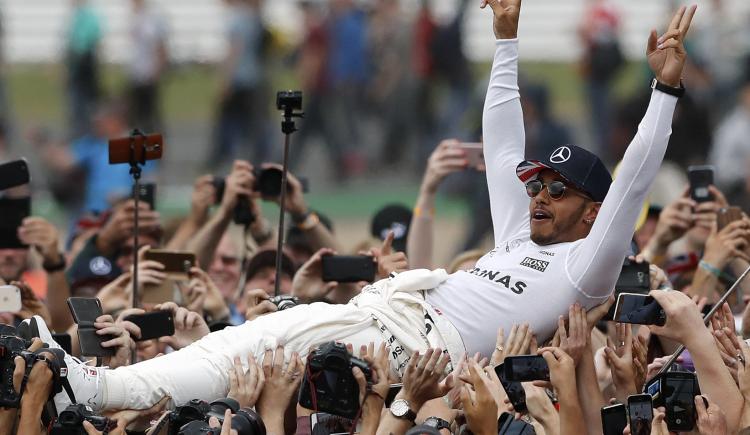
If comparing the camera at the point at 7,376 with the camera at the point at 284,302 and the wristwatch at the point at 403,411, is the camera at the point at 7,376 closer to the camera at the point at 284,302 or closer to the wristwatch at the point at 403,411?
the camera at the point at 284,302

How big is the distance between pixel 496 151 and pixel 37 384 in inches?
103

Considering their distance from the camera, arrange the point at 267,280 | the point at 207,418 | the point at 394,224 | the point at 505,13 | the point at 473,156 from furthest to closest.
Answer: the point at 394,224
the point at 267,280
the point at 473,156
the point at 505,13
the point at 207,418

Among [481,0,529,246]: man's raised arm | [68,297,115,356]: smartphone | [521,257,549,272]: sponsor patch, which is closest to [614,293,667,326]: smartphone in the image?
[521,257,549,272]: sponsor patch

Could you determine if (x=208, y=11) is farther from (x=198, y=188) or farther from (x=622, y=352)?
(x=622, y=352)

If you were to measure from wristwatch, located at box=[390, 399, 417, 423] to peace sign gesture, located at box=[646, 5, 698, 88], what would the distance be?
1.72 meters

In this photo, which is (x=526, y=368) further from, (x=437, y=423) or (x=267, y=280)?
(x=267, y=280)

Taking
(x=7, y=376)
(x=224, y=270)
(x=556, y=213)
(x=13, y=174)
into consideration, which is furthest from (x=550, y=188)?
(x=224, y=270)

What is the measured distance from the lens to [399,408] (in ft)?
21.6

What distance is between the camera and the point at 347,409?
6578 mm

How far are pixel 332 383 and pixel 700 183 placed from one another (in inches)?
136

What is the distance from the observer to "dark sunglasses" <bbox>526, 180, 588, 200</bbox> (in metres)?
7.35

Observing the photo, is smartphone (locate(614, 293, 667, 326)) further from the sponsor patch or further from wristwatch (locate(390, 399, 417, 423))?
wristwatch (locate(390, 399, 417, 423))

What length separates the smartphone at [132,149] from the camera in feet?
27.2

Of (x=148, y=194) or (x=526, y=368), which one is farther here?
(x=148, y=194)
